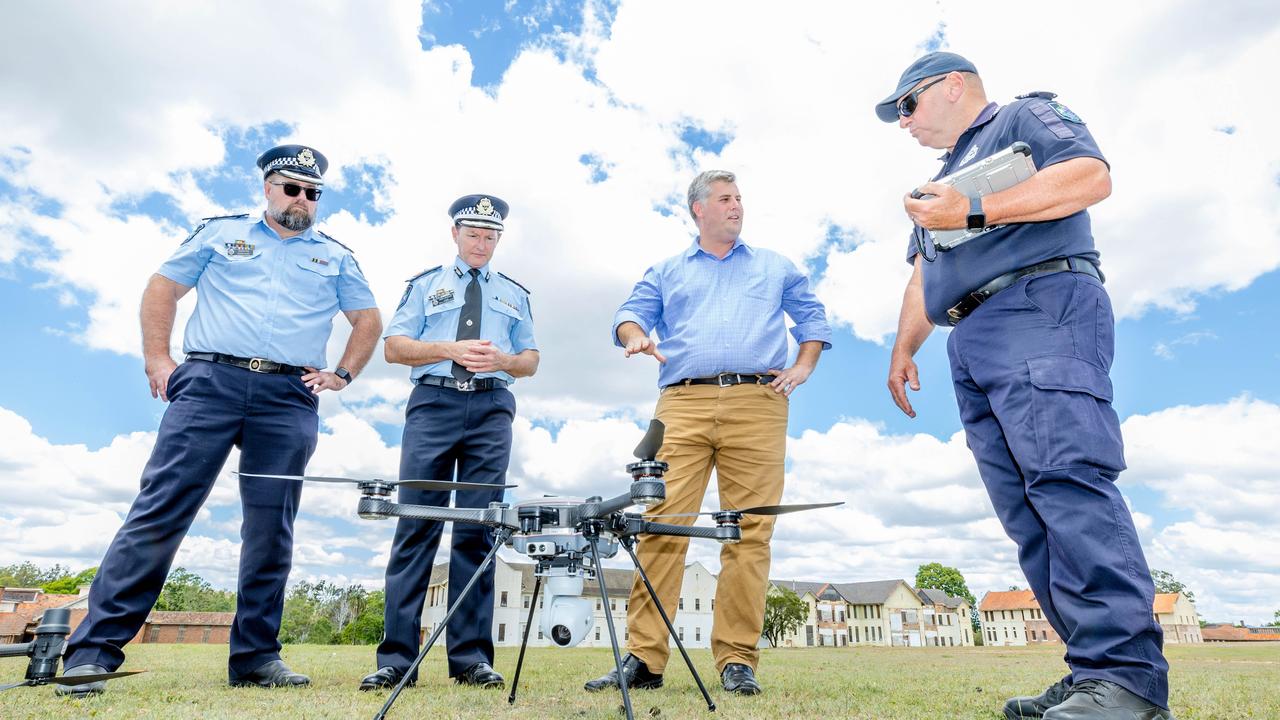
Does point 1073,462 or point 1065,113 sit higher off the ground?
point 1065,113

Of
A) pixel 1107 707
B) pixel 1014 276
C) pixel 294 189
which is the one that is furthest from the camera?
pixel 294 189

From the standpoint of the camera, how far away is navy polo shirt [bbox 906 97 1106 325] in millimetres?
2719

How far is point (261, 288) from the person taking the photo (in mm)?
4422

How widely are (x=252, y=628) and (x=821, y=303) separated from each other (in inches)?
160

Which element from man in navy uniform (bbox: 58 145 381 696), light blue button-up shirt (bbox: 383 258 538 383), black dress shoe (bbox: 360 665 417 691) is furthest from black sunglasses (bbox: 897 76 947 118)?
black dress shoe (bbox: 360 665 417 691)

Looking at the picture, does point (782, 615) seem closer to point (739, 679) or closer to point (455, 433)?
point (739, 679)

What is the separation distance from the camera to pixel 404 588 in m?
4.25

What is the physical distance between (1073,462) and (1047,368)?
33 centimetres

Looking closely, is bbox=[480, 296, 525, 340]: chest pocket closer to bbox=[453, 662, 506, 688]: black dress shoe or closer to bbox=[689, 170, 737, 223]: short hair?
bbox=[689, 170, 737, 223]: short hair

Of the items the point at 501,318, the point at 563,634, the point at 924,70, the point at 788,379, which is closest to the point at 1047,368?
the point at 924,70

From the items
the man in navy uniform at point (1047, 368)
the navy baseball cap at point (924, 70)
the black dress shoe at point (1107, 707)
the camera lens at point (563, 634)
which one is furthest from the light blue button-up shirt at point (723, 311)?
the black dress shoe at point (1107, 707)

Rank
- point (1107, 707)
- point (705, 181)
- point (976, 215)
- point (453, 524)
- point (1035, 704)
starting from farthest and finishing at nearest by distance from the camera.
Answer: point (705, 181), point (453, 524), point (1035, 704), point (976, 215), point (1107, 707)

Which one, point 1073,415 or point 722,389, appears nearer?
point 1073,415

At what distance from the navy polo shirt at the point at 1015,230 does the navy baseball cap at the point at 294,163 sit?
3.86 metres
